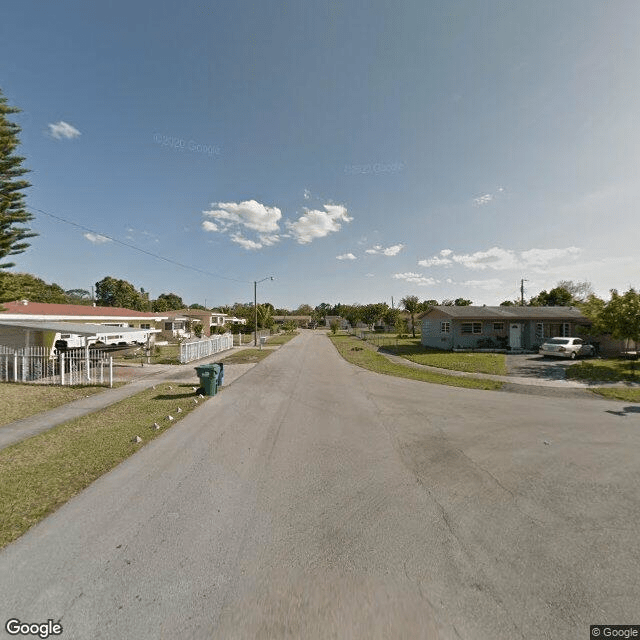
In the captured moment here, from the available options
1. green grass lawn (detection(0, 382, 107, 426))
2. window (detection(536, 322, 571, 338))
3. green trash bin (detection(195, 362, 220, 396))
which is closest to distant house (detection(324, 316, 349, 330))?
window (detection(536, 322, 571, 338))

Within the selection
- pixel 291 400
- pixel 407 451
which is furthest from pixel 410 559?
pixel 291 400

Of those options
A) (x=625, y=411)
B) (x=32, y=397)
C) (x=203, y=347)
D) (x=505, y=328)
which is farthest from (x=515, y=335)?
(x=32, y=397)

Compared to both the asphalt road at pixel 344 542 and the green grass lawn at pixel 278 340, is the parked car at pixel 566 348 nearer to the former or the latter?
the asphalt road at pixel 344 542

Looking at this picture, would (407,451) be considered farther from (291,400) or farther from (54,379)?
(54,379)

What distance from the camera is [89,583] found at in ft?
10.2

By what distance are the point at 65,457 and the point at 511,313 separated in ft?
102

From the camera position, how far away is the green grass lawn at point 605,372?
1444 cm

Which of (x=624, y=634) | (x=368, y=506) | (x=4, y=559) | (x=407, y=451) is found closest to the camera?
(x=624, y=634)

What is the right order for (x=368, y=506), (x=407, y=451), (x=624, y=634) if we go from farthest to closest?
(x=407, y=451)
(x=368, y=506)
(x=624, y=634)

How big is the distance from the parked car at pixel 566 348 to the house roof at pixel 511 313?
15.2 feet

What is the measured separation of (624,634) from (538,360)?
70.8 ft

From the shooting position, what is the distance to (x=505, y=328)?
26828 mm

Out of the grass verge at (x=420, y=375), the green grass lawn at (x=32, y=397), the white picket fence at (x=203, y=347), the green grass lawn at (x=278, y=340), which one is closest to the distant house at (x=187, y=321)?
the green grass lawn at (x=278, y=340)

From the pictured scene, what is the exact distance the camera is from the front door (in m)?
26.3
